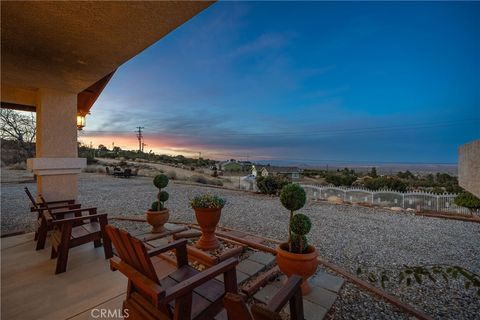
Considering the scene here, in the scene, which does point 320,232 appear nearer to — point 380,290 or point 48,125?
point 380,290

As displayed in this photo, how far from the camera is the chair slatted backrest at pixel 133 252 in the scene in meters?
1.30

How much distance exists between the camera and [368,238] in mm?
4086

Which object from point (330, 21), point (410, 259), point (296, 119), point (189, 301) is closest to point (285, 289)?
point (189, 301)

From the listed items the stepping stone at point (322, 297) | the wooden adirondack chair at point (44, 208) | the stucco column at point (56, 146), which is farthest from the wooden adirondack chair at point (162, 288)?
the stucco column at point (56, 146)

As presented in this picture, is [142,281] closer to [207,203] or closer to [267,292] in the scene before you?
[267,292]

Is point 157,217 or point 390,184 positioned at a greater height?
point 157,217

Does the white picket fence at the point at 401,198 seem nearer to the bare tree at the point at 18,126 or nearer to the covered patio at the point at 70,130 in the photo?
the covered patio at the point at 70,130

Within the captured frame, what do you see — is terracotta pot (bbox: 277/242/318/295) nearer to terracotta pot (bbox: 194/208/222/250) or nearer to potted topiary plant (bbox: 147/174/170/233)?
terracotta pot (bbox: 194/208/222/250)

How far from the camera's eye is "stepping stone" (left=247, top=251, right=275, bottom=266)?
2813 mm

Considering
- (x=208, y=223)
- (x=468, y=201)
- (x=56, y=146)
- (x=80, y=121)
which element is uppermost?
(x=80, y=121)

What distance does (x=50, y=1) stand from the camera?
1.43 m

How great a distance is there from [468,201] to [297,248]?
7.12 meters

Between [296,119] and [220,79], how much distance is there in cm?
1498

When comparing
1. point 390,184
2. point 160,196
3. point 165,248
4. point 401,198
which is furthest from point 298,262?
point 390,184
